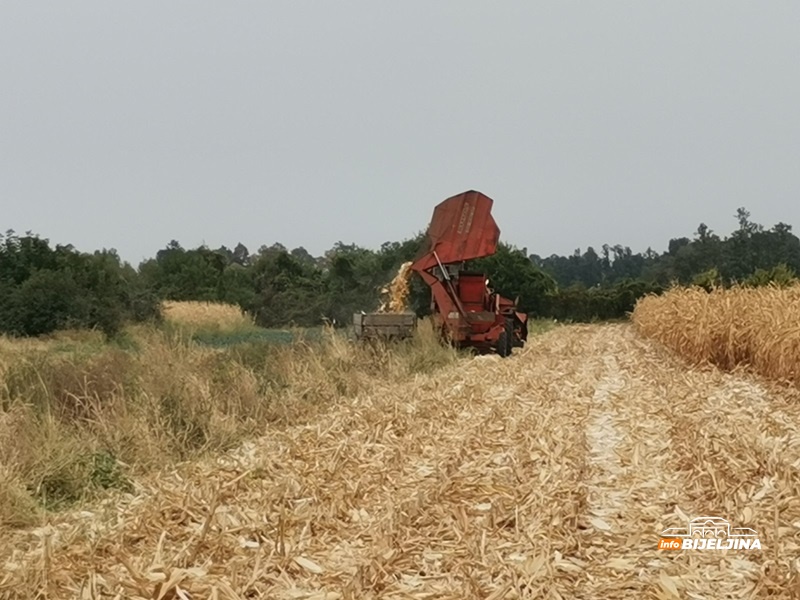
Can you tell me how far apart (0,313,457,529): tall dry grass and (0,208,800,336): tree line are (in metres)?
6.06

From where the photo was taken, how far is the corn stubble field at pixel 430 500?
409 centimetres

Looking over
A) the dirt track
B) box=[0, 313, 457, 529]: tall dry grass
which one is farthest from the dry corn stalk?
the dirt track

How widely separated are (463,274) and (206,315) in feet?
69.6

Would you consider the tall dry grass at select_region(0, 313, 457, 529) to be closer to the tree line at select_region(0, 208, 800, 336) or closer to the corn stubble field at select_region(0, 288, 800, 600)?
the corn stubble field at select_region(0, 288, 800, 600)

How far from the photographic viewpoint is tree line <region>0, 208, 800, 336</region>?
93.8 ft

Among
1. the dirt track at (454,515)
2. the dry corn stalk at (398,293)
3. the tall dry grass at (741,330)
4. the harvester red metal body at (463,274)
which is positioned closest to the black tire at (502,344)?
the harvester red metal body at (463,274)

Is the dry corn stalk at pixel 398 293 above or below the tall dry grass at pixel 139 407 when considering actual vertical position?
above

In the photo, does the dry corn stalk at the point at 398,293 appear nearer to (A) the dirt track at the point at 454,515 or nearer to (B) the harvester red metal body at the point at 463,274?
(B) the harvester red metal body at the point at 463,274

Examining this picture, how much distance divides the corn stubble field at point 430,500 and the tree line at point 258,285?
873 cm

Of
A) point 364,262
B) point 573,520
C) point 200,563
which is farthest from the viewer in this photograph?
point 364,262

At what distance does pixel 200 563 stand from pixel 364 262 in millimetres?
35321

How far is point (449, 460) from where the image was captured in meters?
6.72

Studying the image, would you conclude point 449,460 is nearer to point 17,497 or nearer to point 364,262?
point 17,497

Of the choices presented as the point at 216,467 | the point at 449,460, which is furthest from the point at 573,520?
the point at 216,467
